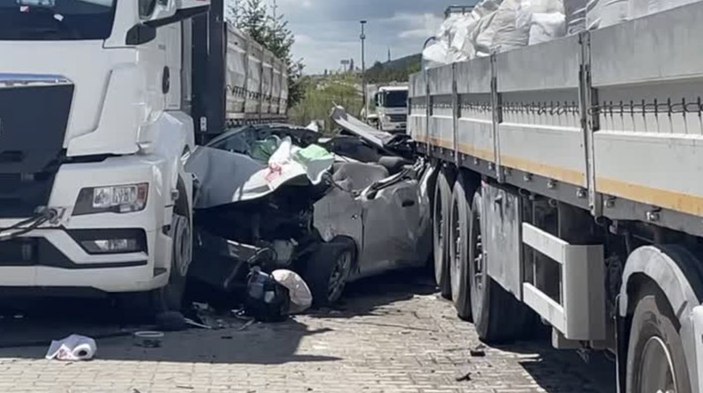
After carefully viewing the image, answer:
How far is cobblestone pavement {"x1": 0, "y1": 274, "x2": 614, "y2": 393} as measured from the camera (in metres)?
7.91

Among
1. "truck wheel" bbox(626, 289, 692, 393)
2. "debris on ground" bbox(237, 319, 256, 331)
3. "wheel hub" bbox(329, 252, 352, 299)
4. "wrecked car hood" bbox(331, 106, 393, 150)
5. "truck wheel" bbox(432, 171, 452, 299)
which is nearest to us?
"truck wheel" bbox(626, 289, 692, 393)

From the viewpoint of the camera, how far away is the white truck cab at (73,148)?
8.91 meters

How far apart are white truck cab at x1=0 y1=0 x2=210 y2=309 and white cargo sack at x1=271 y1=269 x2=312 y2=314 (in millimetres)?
1758

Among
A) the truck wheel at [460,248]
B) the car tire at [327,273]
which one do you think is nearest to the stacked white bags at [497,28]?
the truck wheel at [460,248]

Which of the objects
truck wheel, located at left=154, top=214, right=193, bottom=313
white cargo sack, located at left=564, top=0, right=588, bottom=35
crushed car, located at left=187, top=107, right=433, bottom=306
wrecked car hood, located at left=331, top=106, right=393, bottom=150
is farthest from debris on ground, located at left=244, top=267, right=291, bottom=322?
white cargo sack, located at left=564, top=0, right=588, bottom=35

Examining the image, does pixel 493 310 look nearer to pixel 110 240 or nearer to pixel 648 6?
pixel 110 240

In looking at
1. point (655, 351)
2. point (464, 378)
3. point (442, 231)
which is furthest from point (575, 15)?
point (442, 231)

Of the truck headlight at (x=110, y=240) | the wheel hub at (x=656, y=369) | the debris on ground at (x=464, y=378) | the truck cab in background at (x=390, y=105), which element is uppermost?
the truck cab in background at (x=390, y=105)

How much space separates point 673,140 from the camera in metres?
4.39

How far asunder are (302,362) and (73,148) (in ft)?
7.50

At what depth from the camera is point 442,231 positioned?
38.9 ft

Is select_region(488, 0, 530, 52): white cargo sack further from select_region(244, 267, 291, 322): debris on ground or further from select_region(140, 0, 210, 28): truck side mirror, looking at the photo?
select_region(244, 267, 291, 322): debris on ground

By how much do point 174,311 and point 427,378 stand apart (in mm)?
2769

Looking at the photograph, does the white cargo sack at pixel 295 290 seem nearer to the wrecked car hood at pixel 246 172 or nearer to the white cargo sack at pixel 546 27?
the wrecked car hood at pixel 246 172
